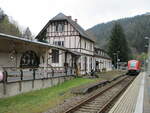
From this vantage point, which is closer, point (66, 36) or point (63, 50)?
point (63, 50)

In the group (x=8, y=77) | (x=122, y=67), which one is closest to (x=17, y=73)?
(x=8, y=77)

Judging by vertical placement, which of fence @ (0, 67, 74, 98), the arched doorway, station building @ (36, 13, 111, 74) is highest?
station building @ (36, 13, 111, 74)

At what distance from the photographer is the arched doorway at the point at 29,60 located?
22.1 meters

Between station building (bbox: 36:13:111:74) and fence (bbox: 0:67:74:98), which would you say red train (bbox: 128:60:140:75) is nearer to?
station building (bbox: 36:13:111:74)

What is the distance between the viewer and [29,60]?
23.2 meters

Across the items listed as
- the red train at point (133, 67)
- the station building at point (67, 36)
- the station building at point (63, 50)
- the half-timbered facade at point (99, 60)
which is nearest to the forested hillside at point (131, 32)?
the half-timbered facade at point (99, 60)

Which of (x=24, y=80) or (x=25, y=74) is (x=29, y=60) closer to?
(x=25, y=74)

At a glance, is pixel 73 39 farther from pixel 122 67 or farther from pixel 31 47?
pixel 122 67

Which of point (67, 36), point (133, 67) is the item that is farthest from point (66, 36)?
point (133, 67)

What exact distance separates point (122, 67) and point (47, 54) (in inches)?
2089

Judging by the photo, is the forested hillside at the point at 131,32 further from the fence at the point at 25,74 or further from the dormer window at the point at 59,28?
the fence at the point at 25,74

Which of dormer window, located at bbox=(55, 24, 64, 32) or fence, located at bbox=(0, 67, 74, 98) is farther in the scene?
dormer window, located at bbox=(55, 24, 64, 32)

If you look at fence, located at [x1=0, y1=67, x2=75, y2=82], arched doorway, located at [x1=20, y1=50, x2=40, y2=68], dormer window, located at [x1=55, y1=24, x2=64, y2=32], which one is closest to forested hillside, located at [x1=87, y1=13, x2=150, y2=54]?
dormer window, located at [x1=55, y1=24, x2=64, y2=32]

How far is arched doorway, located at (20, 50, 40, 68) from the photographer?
2210cm
